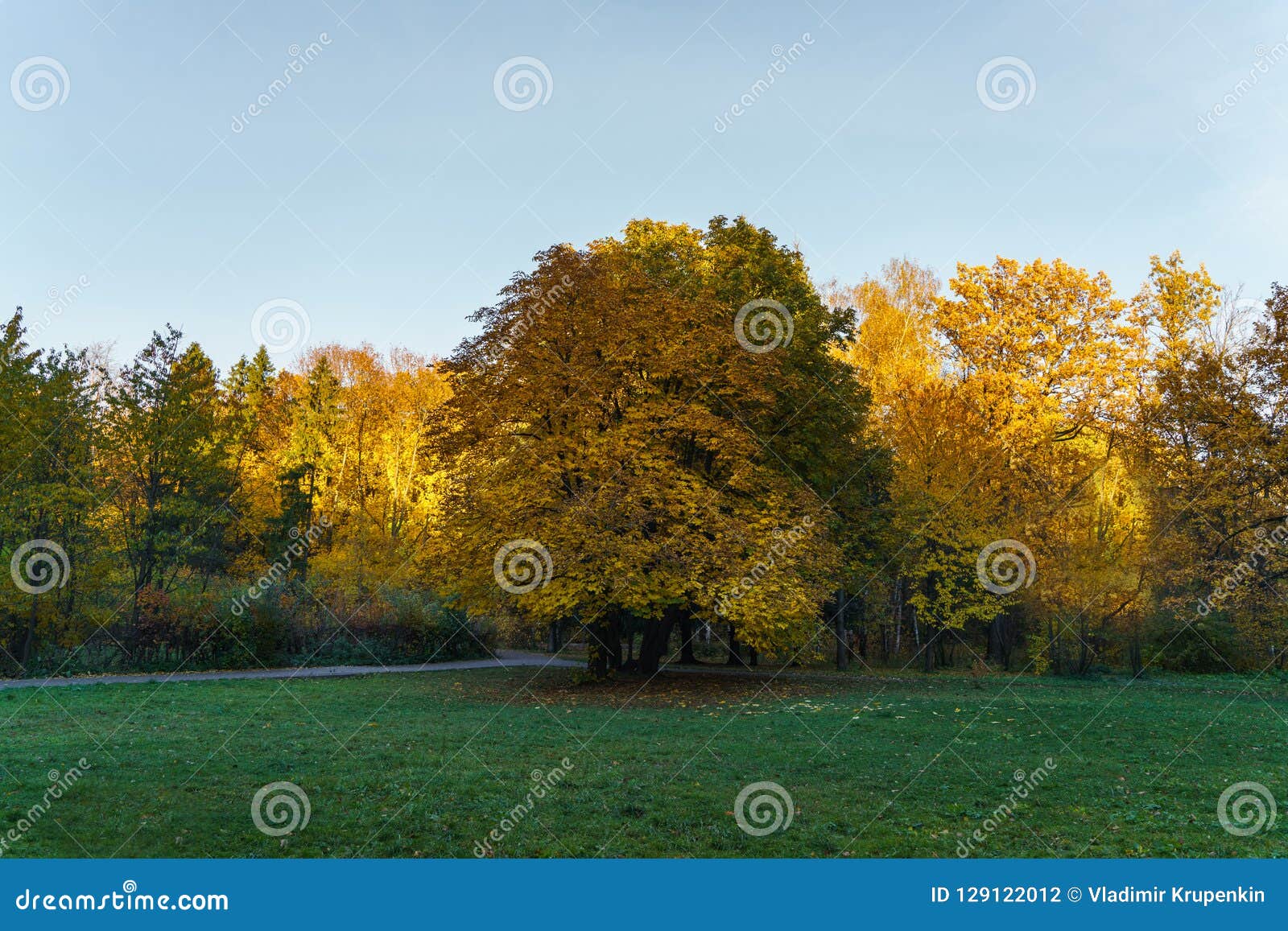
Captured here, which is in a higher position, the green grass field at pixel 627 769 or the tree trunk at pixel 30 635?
the green grass field at pixel 627 769

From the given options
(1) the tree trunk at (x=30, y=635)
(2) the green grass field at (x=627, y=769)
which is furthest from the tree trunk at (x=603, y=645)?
(1) the tree trunk at (x=30, y=635)

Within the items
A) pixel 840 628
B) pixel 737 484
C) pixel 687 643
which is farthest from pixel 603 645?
pixel 840 628

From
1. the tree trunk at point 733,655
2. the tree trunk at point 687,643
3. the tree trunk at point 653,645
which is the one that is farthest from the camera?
the tree trunk at point 733,655

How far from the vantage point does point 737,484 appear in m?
21.6

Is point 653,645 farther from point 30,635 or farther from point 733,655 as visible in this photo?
point 30,635

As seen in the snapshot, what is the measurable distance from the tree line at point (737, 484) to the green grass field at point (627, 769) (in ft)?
12.5

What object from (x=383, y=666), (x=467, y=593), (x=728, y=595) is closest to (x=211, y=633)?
(x=383, y=666)

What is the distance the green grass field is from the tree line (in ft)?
12.5

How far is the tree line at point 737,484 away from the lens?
21062 mm

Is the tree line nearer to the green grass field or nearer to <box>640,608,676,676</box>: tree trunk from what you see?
<box>640,608,676,676</box>: tree trunk

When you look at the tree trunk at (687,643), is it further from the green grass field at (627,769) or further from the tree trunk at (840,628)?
the green grass field at (627,769)

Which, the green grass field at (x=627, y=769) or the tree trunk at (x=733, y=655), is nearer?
the green grass field at (x=627, y=769)

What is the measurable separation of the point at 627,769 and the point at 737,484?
1098 centimetres

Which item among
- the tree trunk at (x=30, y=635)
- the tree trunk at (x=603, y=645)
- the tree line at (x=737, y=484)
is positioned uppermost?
the tree line at (x=737, y=484)
